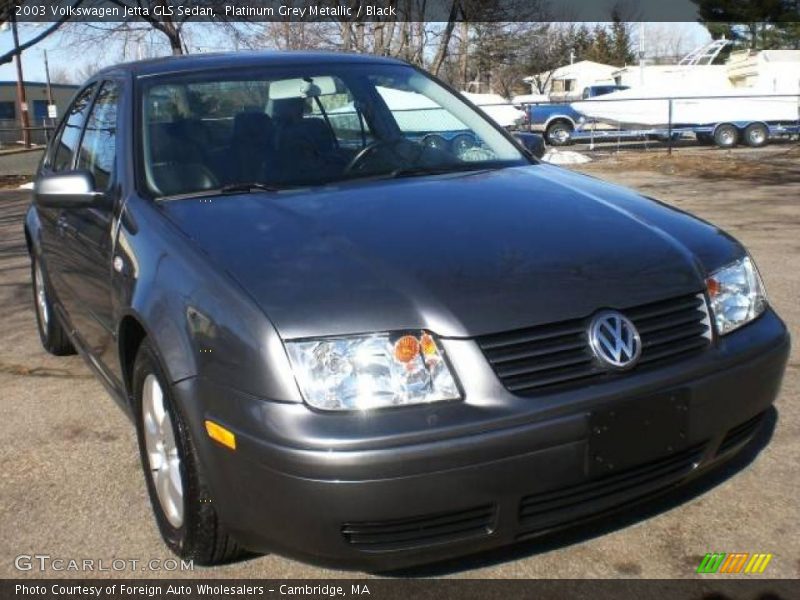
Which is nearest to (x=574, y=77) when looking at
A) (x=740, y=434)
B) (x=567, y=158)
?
(x=567, y=158)

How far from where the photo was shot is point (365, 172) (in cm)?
351

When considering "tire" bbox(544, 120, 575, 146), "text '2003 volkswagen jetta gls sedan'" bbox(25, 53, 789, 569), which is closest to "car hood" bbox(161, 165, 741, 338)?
"text '2003 volkswagen jetta gls sedan'" bbox(25, 53, 789, 569)

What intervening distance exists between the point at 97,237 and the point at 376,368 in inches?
67.1

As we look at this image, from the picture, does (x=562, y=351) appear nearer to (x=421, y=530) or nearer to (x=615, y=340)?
(x=615, y=340)

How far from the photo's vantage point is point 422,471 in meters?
2.21

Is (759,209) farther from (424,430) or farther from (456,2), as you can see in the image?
(456,2)

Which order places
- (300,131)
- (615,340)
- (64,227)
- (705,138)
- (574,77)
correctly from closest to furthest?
(615,340) → (300,131) → (64,227) → (705,138) → (574,77)

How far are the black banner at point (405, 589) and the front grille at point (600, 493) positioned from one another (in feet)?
1.05

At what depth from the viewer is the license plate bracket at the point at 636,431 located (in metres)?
2.35

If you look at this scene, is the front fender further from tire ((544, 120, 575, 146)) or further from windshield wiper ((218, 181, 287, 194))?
tire ((544, 120, 575, 146))

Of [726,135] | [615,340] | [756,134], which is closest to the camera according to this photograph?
[615,340]

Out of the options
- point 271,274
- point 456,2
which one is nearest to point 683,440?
point 271,274

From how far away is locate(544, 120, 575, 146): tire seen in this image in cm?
2883

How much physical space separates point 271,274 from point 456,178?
118cm
